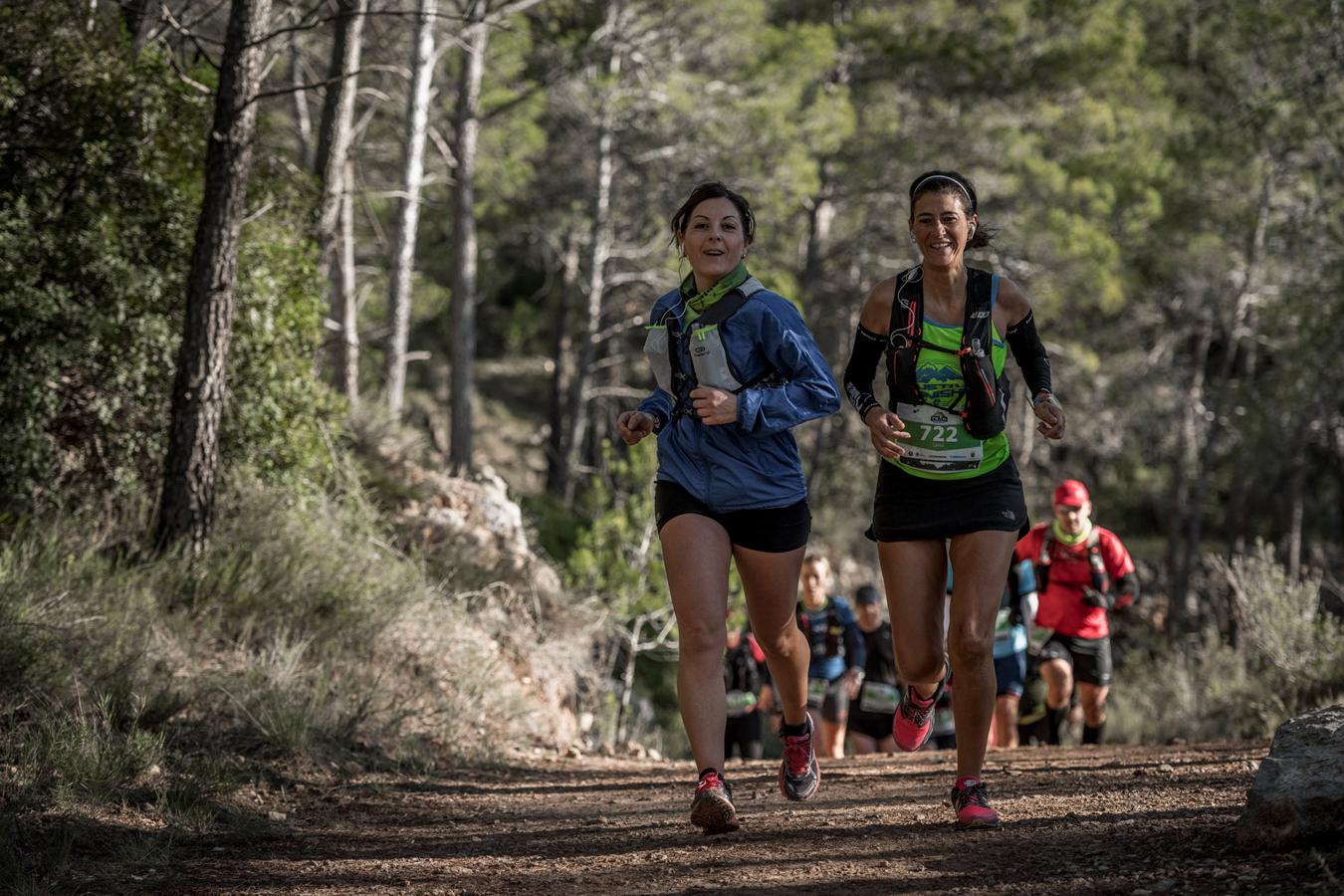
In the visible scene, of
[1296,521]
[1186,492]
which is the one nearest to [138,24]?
[1186,492]

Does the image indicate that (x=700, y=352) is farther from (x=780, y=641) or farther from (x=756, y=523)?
(x=780, y=641)

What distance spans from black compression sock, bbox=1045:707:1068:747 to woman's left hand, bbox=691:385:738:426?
644 cm

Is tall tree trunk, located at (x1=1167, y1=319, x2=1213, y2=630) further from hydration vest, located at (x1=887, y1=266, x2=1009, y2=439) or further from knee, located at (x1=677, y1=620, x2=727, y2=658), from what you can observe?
knee, located at (x1=677, y1=620, x2=727, y2=658)

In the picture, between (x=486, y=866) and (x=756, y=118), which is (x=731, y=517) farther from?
(x=756, y=118)

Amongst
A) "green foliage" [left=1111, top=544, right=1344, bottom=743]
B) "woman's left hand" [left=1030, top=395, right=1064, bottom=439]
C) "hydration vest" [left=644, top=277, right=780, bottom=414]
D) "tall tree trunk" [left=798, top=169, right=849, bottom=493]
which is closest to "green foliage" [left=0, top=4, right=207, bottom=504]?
"hydration vest" [left=644, top=277, right=780, bottom=414]

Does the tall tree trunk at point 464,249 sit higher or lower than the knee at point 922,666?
higher

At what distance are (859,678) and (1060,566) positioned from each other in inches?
67.4


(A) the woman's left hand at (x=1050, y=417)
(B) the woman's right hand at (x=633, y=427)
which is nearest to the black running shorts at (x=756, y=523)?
(B) the woman's right hand at (x=633, y=427)

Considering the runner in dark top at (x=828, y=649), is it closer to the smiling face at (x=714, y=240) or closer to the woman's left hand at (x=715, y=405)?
the smiling face at (x=714, y=240)

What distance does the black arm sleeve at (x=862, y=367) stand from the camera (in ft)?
16.9

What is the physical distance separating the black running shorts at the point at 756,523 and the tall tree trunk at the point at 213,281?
3978mm

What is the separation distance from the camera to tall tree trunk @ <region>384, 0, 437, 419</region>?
51.1 feet

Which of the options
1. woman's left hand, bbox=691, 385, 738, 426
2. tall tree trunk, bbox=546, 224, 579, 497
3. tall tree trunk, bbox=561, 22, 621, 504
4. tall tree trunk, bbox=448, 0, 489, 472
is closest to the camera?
woman's left hand, bbox=691, 385, 738, 426

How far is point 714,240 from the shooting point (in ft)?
16.5
